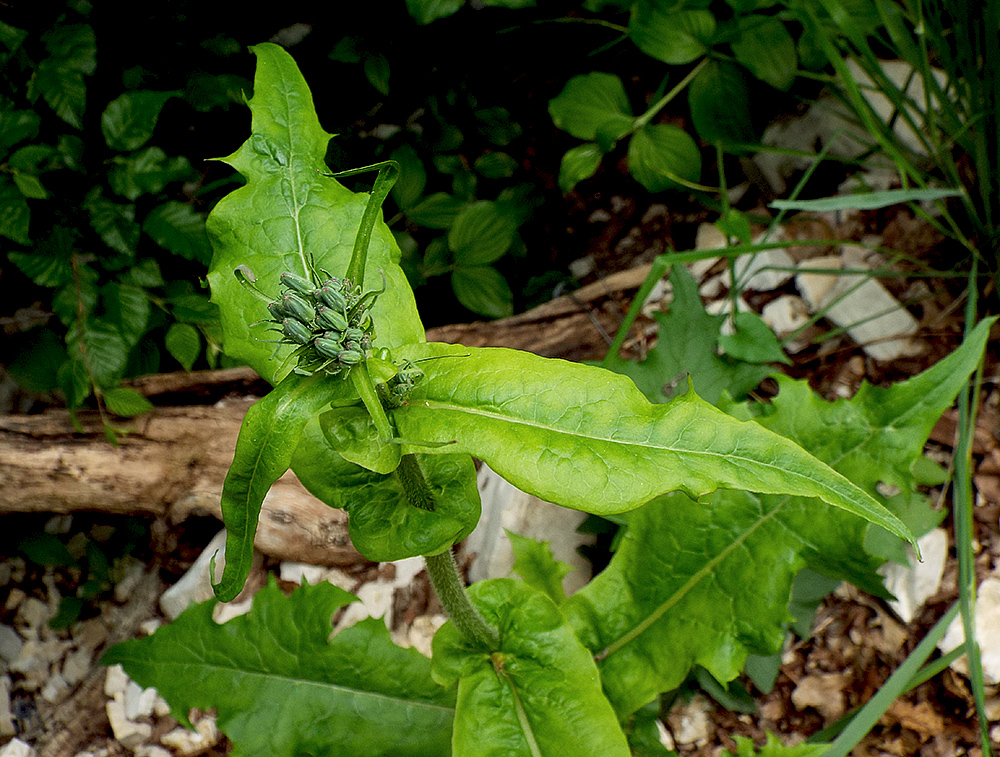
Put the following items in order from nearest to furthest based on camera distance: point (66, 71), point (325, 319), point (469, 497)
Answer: point (325, 319) → point (469, 497) → point (66, 71)

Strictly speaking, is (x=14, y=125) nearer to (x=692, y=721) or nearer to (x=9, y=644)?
(x=9, y=644)

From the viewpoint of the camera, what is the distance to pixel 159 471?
196 centimetres

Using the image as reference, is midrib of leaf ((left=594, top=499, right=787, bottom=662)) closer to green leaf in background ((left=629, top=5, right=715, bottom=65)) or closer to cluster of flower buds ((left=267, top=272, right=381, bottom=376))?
cluster of flower buds ((left=267, top=272, right=381, bottom=376))

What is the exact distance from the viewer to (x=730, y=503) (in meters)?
1.50

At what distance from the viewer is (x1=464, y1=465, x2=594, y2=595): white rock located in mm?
1946

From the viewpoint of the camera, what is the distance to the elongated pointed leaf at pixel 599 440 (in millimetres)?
782

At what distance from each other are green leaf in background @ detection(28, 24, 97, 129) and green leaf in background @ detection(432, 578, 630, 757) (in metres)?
1.40

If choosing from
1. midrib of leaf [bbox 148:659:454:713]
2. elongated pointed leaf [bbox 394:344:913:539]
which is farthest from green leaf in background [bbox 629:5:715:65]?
midrib of leaf [bbox 148:659:454:713]

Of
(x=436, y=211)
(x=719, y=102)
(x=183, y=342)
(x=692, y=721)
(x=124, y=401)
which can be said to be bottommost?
(x=692, y=721)

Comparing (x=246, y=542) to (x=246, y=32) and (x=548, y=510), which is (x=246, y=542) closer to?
(x=548, y=510)

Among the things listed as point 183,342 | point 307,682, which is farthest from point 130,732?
point 183,342

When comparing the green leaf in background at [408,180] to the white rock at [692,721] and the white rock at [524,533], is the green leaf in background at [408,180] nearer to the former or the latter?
the white rock at [524,533]

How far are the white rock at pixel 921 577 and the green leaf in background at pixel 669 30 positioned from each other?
4.47 feet

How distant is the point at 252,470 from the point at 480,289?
146 centimetres
